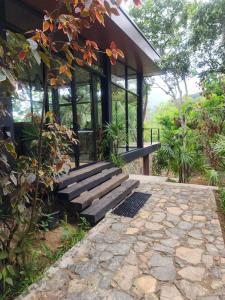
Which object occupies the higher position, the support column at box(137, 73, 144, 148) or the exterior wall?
the support column at box(137, 73, 144, 148)

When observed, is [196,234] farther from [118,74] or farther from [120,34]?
[118,74]

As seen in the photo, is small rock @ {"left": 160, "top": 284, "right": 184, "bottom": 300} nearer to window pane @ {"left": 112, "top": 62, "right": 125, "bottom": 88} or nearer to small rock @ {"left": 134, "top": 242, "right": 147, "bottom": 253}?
small rock @ {"left": 134, "top": 242, "right": 147, "bottom": 253}

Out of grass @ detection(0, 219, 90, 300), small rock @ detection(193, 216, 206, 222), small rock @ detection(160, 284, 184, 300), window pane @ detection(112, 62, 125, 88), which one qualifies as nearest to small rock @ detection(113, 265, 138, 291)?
small rock @ detection(160, 284, 184, 300)

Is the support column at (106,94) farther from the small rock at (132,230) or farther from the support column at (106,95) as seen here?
the small rock at (132,230)

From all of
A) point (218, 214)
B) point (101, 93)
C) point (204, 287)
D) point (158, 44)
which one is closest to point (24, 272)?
point (204, 287)

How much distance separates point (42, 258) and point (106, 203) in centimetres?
139

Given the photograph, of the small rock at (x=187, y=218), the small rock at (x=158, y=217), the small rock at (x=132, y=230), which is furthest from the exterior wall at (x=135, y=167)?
the small rock at (x=132, y=230)

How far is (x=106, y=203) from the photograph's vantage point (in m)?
3.64

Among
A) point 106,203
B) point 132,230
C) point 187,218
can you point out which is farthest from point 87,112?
point 187,218

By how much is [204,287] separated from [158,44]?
36.4 ft

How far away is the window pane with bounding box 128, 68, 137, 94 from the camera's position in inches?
287

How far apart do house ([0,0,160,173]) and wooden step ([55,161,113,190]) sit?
29 centimetres

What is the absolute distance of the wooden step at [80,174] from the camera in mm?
3528

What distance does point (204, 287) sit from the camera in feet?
6.78
